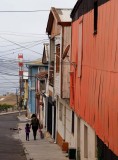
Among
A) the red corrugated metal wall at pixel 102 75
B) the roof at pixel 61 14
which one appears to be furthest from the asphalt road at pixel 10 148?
the roof at pixel 61 14

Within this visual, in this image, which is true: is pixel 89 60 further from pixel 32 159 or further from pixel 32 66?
A: pixel 32 66

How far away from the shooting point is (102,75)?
45.5ft

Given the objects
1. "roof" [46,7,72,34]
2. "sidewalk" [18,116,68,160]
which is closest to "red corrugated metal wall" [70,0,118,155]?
"sidewalk" [18,116,68,160]

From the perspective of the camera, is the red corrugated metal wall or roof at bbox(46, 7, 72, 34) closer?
the red corrugated metal wall

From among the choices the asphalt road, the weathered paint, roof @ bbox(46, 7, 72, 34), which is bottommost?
the asphalt road

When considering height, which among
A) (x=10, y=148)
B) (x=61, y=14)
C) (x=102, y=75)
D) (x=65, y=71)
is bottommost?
(x=10, y=148)

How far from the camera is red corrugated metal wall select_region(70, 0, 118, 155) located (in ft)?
40.1

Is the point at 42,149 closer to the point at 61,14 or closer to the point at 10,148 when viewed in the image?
the point at 10,148

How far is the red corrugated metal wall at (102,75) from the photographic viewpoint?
1222cm

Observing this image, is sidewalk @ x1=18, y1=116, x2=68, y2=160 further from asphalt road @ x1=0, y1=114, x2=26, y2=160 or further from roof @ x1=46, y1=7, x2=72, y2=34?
roof @ x1=46, y1=7, x2=72, y2=34

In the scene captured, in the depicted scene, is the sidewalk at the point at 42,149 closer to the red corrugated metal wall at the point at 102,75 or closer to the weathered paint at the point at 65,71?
the weathered paint at the point at 65,71

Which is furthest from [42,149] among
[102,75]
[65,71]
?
[102,75]

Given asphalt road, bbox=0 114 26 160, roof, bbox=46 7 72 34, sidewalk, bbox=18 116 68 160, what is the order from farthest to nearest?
roof, bbox=46 7 72 34 → asphalt road, bbox=0 114 26 160 → sidewalk, bbox=18 116 68 160

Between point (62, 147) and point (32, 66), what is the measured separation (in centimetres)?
3428
